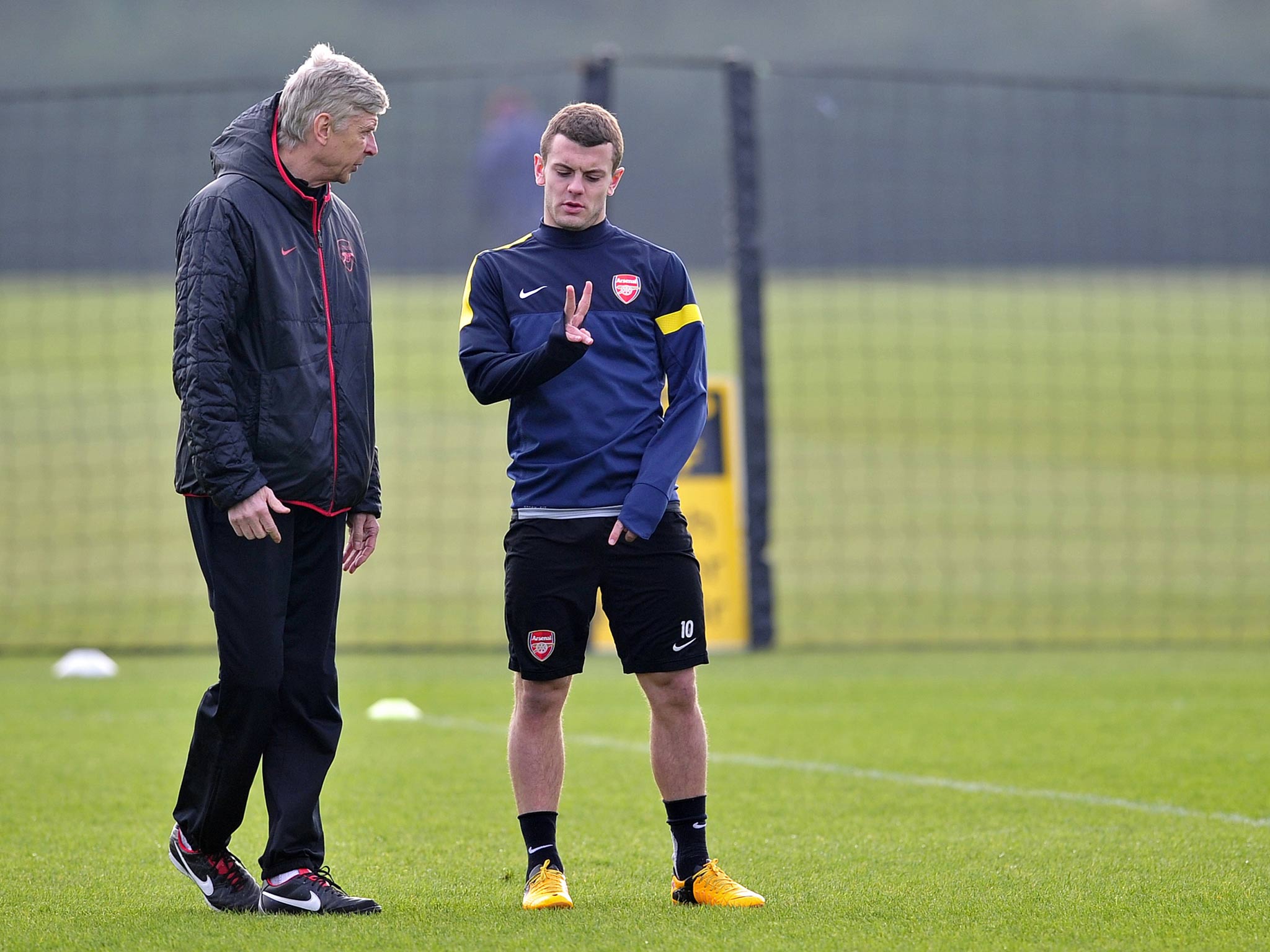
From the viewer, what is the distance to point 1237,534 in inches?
525

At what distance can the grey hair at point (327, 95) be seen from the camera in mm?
3875

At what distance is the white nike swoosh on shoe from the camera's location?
4020 millimetres

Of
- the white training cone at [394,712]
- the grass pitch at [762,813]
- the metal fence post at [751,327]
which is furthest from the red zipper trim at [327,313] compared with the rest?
the metal fence post at [751,327]

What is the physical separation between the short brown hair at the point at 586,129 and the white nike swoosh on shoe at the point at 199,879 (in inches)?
73.0

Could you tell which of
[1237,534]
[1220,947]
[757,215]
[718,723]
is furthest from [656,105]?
[1220,947]

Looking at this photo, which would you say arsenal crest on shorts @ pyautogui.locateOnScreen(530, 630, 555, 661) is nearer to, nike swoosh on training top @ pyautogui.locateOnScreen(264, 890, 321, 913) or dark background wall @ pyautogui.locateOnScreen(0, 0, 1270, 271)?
nike swoosh on training top @ pyautogui.locateOnScreen(264, 890, 321, 913)

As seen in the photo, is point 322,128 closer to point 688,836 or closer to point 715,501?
point 688,836

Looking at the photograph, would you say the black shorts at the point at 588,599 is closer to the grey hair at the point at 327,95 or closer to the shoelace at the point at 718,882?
the shoelace at the point at 718,882

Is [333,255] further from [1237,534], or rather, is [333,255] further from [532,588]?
[1237,534]

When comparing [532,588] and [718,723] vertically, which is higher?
[532,588]

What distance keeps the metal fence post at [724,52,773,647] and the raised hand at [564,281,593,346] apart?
5.06 metres

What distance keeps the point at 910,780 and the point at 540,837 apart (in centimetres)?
198

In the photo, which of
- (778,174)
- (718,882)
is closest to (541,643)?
(718,882)

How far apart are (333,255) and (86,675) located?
177 inches
